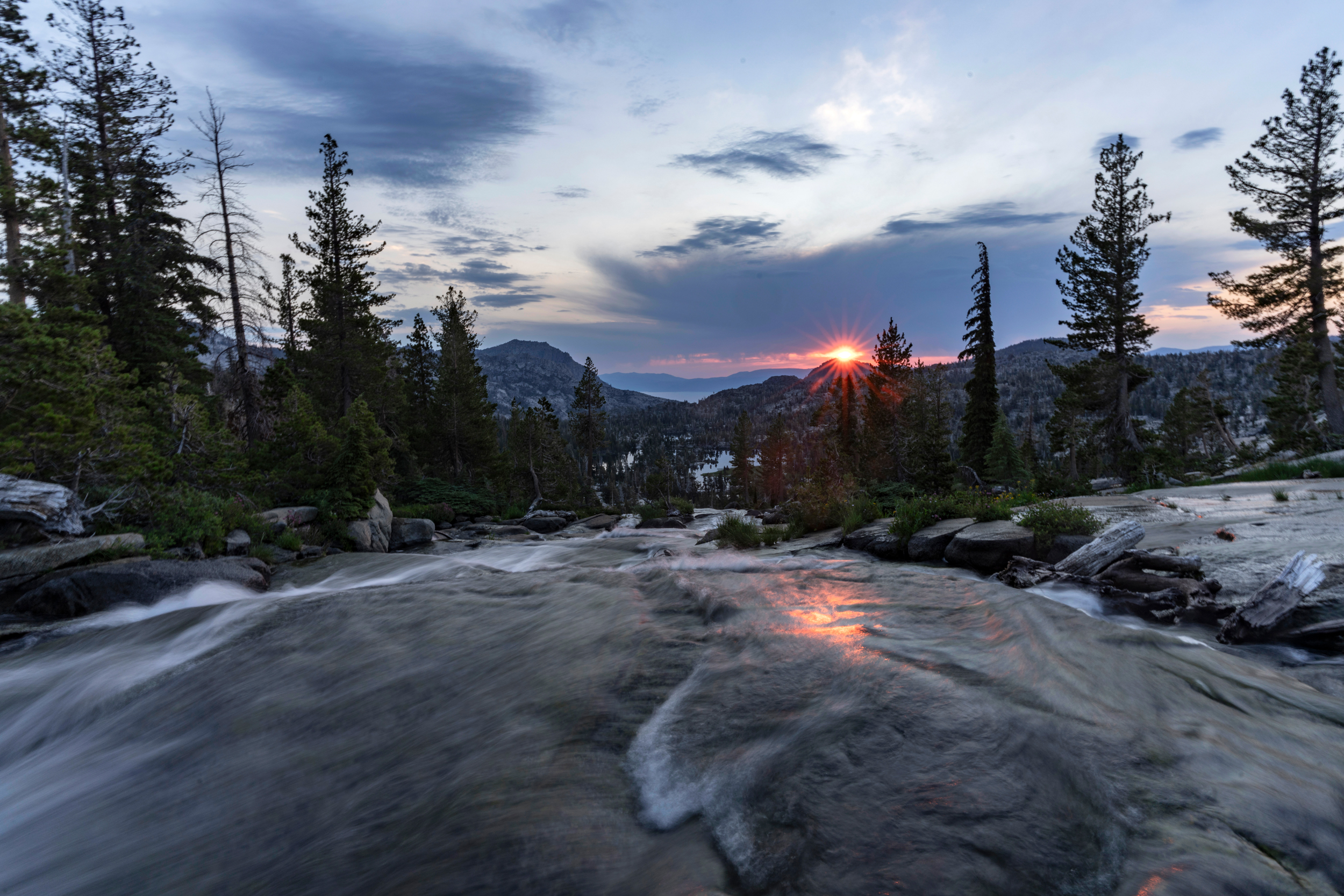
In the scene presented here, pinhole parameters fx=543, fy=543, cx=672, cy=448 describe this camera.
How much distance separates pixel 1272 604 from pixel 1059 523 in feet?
15.3

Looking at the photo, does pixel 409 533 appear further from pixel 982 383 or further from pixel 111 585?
pixel 982 383

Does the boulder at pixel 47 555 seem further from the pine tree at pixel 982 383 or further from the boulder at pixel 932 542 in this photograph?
the pine tree at pixel 982 383

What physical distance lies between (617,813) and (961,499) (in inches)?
505

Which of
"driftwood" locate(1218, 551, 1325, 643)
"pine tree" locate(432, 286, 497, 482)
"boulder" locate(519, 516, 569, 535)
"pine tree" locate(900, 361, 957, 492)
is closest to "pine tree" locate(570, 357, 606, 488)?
"pine tree" locate(432, 286, 497, 482)

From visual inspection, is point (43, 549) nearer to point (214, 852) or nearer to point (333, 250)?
point (214, 852)

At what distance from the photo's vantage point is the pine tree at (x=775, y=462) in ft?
202

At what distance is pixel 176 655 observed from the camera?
7.50m

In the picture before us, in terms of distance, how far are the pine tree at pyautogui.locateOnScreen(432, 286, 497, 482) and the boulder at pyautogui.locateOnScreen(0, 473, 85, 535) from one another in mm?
27712

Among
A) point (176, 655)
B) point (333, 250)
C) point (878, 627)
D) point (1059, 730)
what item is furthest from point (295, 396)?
point (1059, 730)

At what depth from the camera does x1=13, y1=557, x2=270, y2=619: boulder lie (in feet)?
29.5

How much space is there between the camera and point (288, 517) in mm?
15773

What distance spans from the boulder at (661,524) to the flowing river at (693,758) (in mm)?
19641

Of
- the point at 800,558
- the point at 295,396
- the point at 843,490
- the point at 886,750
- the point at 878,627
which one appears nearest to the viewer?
the point at 886,750

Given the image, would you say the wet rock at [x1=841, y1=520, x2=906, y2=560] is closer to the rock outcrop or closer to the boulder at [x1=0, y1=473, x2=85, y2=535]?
the rock outcrop
